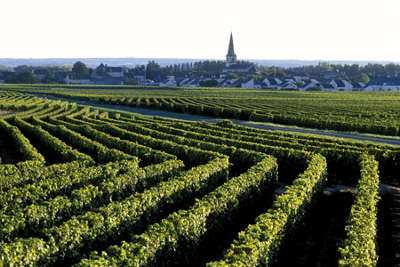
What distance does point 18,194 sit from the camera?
15250 mm

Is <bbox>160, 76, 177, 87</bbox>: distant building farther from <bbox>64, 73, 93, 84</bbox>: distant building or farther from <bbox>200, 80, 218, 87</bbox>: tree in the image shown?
<bbox>64, 73, 93, 84</bbox>: distant building

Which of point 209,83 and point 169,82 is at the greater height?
point 169,82

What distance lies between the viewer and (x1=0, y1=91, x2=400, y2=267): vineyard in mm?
10930

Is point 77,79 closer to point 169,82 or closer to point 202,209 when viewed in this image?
point 169,82

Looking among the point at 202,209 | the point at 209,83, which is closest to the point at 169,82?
the point at 209,83

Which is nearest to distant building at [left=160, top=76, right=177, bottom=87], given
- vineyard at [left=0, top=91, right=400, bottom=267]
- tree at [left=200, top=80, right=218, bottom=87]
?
tree at [left=200, top=80, right=218, bottom=87]

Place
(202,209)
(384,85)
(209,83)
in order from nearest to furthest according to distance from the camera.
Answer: (202,209) < (384,85) < (209,83)

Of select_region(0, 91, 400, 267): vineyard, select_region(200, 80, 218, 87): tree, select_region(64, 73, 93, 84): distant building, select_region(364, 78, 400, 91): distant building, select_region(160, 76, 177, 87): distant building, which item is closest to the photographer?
select_region(0, 91, 400, 267): vineyard

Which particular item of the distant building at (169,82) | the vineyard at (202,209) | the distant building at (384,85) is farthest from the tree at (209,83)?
Answer: the vineyard at (202,209)

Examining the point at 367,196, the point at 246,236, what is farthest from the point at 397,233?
the point at 246,236

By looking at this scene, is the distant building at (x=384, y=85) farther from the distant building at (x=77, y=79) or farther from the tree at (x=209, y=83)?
the distant building at (x=77, y=79)

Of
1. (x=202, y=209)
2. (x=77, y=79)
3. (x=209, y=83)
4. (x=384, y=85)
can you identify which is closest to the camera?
(x=202, y=209)

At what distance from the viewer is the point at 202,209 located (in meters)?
13.2

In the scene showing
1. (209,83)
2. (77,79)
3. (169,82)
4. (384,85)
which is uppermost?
(77,79)
